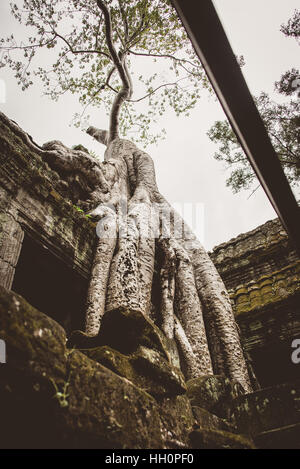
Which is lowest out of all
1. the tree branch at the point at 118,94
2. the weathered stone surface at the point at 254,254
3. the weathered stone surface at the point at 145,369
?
the weathered stone surface at the point at 145,369

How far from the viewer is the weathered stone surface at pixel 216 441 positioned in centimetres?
130

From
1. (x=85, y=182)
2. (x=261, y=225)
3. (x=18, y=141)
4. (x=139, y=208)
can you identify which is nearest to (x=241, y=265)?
(x=261, y=225)

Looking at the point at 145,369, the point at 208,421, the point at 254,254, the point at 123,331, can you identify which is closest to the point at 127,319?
the point at 123,331

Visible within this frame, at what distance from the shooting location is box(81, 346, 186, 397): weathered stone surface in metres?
1.30

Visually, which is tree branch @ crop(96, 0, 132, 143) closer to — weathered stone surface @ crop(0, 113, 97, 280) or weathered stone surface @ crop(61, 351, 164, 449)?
weathered stone surface @ crop(0, 113, 97, 280)

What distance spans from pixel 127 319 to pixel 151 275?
6.01 ft

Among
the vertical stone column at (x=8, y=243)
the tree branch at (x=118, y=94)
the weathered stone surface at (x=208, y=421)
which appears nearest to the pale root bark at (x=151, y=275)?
the vertical stone column at (x=8, y=243)

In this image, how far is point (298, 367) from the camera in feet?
12.5

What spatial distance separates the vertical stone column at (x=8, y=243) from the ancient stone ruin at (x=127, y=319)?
1 centimetres

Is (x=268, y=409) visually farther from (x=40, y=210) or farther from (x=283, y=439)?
(x=40, y=210)

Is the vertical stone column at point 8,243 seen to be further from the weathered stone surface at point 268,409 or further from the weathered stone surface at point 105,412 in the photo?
the weathered stone surface at point 268,409

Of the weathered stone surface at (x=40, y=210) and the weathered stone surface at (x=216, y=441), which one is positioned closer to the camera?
the weathered stone surface at (x=216, y=441)

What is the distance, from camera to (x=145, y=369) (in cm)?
145

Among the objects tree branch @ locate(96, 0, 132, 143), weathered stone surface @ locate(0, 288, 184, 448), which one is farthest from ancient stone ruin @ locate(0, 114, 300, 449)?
tree branch @ locate(96, 0, 132, 143)
